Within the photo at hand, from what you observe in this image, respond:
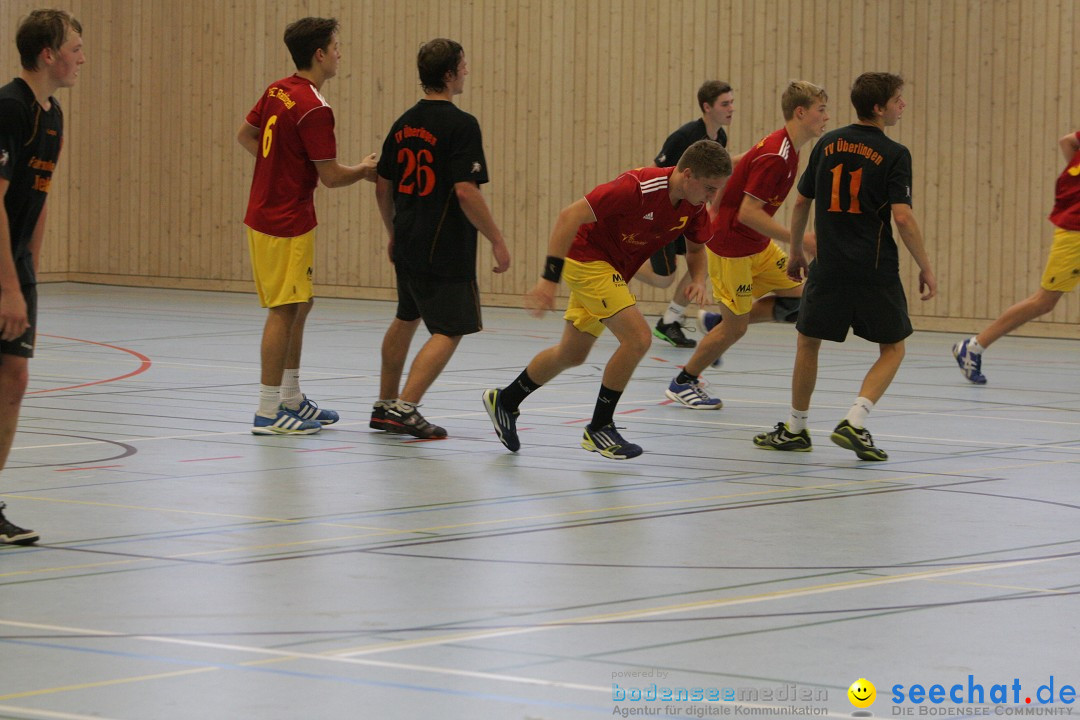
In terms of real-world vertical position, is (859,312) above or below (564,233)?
below

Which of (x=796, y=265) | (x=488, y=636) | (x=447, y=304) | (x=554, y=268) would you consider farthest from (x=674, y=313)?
(x=488, y=636)

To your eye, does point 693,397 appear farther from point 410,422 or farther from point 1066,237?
point 1066,237

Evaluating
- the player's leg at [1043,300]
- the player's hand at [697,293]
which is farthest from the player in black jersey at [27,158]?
the player's leg at [1043,300]

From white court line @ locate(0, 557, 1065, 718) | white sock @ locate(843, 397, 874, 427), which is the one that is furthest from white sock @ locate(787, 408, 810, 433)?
white court line @ locate(0, 557, 1065, 718)

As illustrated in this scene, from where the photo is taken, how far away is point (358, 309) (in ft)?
58.3

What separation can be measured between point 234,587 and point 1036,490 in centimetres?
348

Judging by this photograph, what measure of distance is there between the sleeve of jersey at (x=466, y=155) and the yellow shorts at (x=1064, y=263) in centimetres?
461

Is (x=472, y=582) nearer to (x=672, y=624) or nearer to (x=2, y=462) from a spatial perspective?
(x=672, y=624)

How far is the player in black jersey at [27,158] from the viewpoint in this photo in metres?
5.26

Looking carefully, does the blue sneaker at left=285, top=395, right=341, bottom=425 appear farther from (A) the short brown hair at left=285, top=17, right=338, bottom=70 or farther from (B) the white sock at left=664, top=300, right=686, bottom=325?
(B) the white sock at left=664, top=300, right=686, bottom=325

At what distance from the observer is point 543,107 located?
1783 cm

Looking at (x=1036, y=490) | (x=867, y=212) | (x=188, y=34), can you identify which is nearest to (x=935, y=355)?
(x=867, y=212)

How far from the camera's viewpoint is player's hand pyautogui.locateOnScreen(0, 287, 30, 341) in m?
5.17

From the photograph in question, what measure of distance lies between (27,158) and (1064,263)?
766 centimetres
